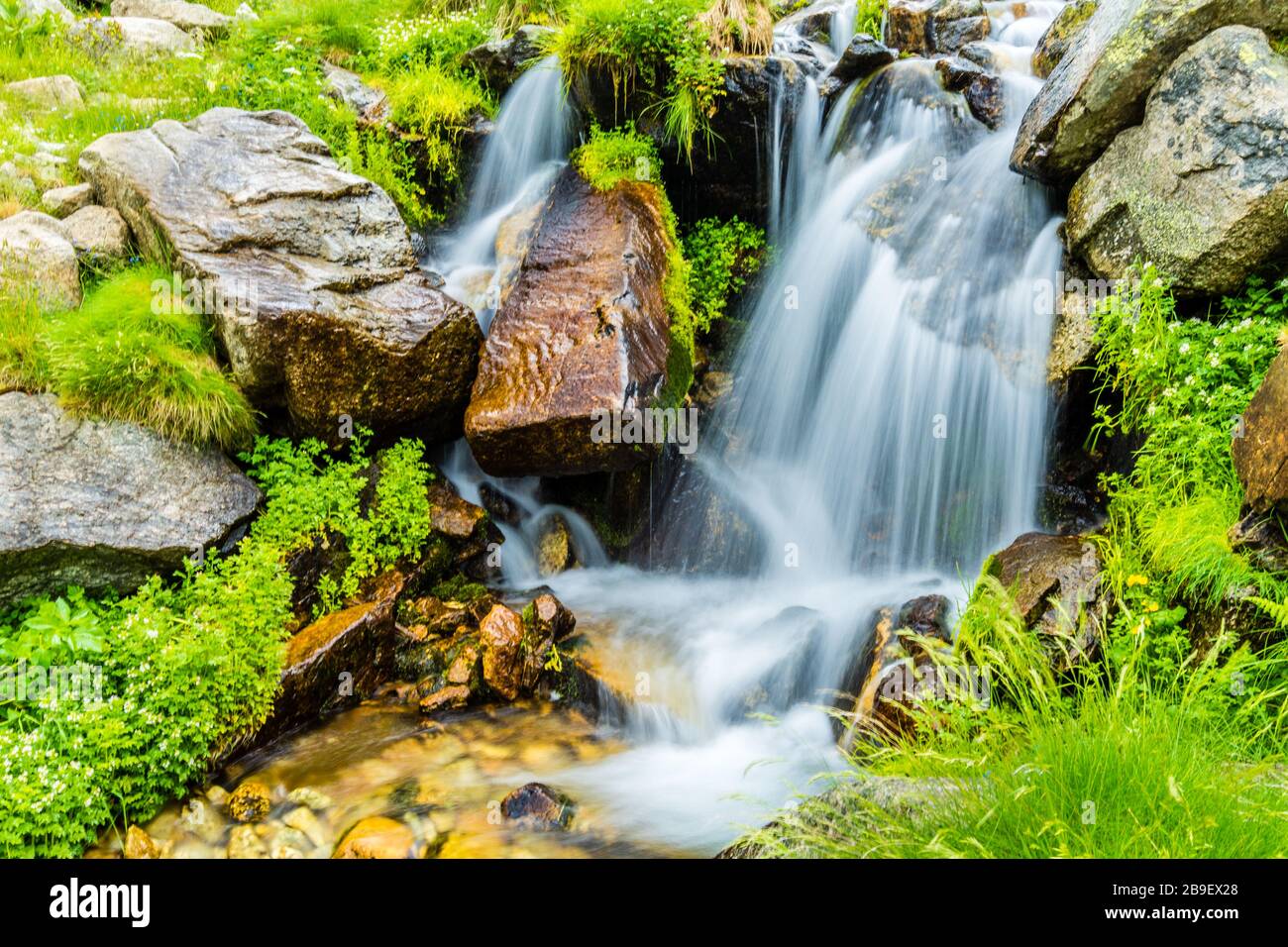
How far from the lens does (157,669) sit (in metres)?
4.26

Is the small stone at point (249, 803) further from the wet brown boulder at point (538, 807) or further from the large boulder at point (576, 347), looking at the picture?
the large boulder at point (576, 347)

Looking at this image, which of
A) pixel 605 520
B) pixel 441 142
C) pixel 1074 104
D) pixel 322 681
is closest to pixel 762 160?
pixel 1074 104

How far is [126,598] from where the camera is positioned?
4766 mm

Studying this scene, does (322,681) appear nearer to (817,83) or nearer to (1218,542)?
(1218,542)

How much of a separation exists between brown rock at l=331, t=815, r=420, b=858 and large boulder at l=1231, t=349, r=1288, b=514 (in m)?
4.43

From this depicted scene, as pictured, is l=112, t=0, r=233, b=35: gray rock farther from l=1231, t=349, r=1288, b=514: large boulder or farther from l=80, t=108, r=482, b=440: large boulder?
l=1231, t=349, r=1288, b=514: large boulder

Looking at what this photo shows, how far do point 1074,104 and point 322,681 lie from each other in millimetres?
6627

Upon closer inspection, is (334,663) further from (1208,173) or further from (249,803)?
(1208,173)

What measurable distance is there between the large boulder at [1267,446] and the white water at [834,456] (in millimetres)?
1803

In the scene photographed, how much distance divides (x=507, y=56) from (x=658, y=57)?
7.07 ft

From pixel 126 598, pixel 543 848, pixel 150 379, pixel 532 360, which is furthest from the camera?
pixel 532 360

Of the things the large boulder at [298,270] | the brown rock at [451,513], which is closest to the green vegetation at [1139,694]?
the brown rock at [451,513]

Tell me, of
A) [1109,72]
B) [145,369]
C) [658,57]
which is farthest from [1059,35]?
[145,369]
